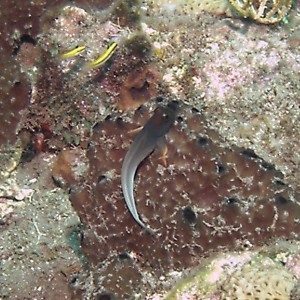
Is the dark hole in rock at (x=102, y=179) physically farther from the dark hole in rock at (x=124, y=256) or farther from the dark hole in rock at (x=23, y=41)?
the dark hole in rock at (x=23, y=41)

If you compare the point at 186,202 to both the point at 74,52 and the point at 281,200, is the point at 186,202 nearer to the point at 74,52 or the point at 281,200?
the point at 281,200

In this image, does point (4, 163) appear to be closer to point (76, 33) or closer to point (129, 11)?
point (76, 33)

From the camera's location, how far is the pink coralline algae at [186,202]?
3359 millimetres

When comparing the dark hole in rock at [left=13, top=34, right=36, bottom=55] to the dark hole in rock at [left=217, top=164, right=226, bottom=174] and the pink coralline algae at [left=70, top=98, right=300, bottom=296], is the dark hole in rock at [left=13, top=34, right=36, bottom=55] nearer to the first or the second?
the pink coralline algae at [left=70, top=98, right=300, bottom=296]

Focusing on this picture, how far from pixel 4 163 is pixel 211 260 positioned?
3.18 m

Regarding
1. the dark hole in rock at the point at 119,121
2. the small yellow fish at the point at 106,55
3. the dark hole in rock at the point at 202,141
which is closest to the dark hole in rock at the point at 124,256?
the dark hole in rock at the point at 202,141

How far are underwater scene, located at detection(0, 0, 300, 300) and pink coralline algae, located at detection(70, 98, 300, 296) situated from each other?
0.01 metres

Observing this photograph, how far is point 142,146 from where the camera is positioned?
12.1ft

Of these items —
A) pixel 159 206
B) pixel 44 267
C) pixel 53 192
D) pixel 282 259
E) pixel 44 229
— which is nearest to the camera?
pixel 282 259

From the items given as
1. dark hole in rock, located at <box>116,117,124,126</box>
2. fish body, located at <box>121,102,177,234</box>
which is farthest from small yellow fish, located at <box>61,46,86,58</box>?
fish body, located at <box>121,102,177,234</box>

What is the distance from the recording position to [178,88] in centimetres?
507

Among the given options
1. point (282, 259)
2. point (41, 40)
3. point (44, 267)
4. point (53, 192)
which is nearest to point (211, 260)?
point (282, 259)

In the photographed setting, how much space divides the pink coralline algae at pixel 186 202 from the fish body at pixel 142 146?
0.06 meters

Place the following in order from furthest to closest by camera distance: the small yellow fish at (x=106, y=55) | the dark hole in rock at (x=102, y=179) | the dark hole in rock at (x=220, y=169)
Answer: the small yellow fish at (x=106, y=55)
the dark hole in rock at (x=102, y=179)
the dark hole in rock at (x=220, y=169)
